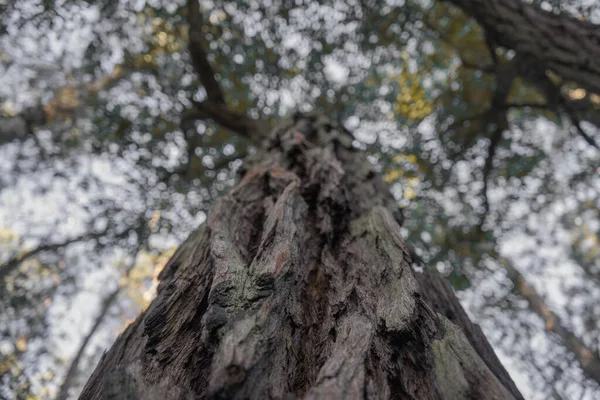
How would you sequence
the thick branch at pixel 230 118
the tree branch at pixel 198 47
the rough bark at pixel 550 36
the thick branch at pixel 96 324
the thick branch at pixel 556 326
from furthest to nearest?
the thick branch at pixel 96 324, the thick branch at pixel 556 326, the thick branch at pixel 230 118, the tree branch at pixel 198 47, the rough bark at pixel 550 36

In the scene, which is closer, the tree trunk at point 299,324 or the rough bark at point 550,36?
the tree trunk at point 299,324

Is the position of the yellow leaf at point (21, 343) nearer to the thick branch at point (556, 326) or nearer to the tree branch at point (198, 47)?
the tree branch at point (198, 47)

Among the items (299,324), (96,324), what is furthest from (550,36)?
(96,324)

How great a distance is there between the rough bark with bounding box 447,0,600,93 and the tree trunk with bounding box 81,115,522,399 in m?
2.84

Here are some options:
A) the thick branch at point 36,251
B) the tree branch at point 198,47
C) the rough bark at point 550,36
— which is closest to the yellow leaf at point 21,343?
the thick branch at point 36,251

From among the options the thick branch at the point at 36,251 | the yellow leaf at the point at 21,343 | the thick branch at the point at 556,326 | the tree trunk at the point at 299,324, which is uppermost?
the thick branch at the point at 36,251

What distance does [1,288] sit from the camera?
6184 mm

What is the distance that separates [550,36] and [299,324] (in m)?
4.02

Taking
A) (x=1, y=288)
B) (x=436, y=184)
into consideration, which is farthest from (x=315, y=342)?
(x=1, y=288)

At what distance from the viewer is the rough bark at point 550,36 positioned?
3.36m

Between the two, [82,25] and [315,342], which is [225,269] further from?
[82,25]

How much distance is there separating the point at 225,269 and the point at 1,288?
6.91m

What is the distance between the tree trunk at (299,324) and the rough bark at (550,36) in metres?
2.84

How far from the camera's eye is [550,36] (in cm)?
361
